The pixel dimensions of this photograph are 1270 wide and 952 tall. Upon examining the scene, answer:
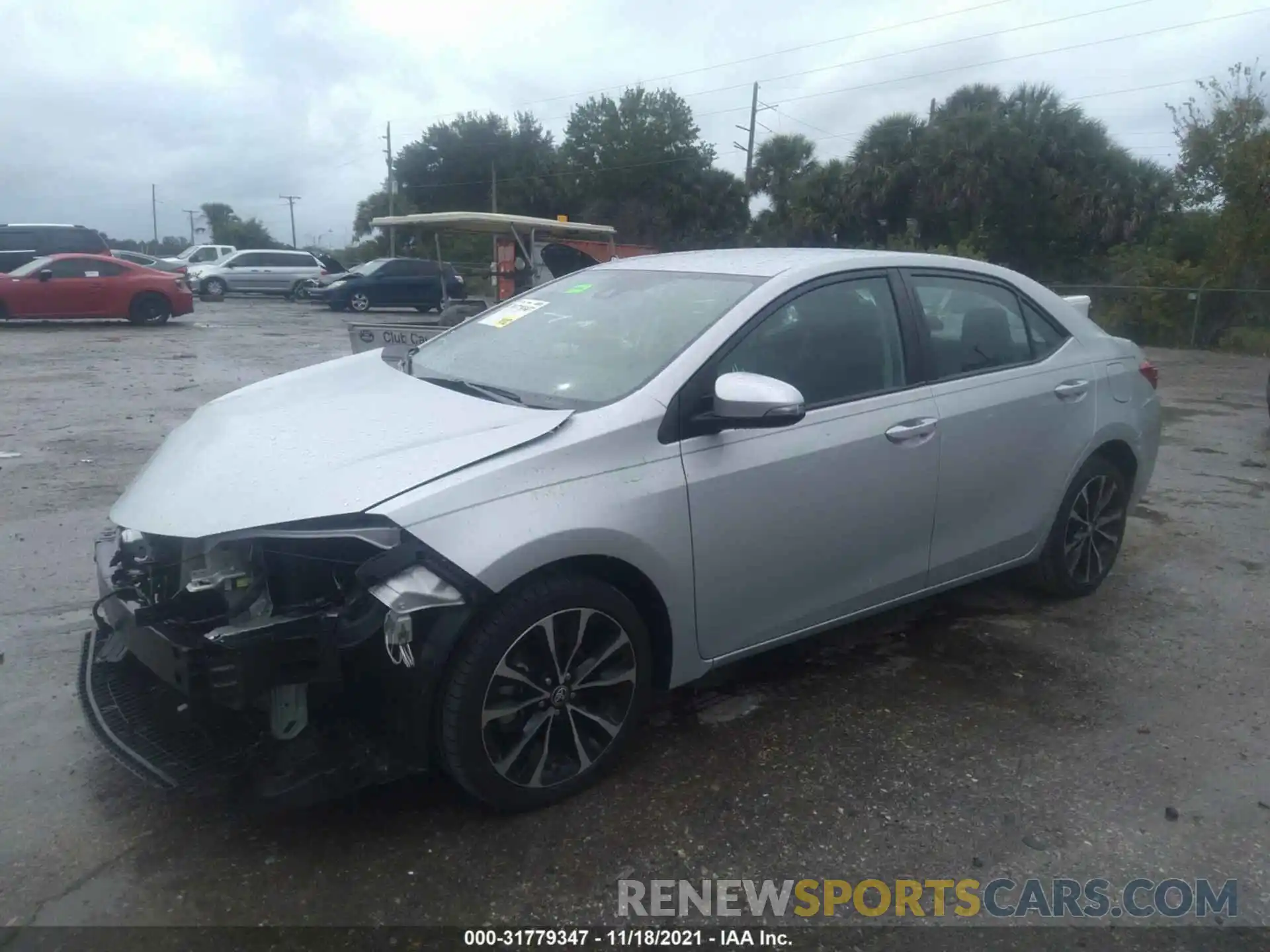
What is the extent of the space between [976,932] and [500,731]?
1.38 m

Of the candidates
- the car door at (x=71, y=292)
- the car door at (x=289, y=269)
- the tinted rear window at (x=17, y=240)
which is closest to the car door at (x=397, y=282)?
the car door at (x=289, y=269)

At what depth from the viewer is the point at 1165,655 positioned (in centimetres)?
456

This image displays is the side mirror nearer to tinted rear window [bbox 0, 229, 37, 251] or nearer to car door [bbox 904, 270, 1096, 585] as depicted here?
car door [bbox 904, 270, 1096, 585]

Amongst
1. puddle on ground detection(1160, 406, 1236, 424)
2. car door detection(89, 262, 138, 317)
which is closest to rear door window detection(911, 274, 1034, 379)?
puddle on ground detection(1160, 406, 1236, 424)

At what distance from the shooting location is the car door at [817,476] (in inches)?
138

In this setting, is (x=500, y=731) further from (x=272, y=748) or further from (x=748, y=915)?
(x=748, y=915)

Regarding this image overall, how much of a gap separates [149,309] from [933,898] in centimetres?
2077

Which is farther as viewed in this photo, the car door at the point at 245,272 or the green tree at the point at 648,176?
the green tree at the point at 648,176

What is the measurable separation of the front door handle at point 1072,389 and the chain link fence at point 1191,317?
16372mm

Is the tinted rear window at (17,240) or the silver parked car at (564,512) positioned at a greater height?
the tinted rear window at (17,240)

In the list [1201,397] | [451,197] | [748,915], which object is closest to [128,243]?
[451,197]

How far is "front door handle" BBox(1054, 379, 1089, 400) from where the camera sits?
15.4ft

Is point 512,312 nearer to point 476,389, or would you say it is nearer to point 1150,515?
point 476,389

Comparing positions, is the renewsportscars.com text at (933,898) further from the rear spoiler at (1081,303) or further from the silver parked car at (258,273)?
the silver parked car at (258,273)
